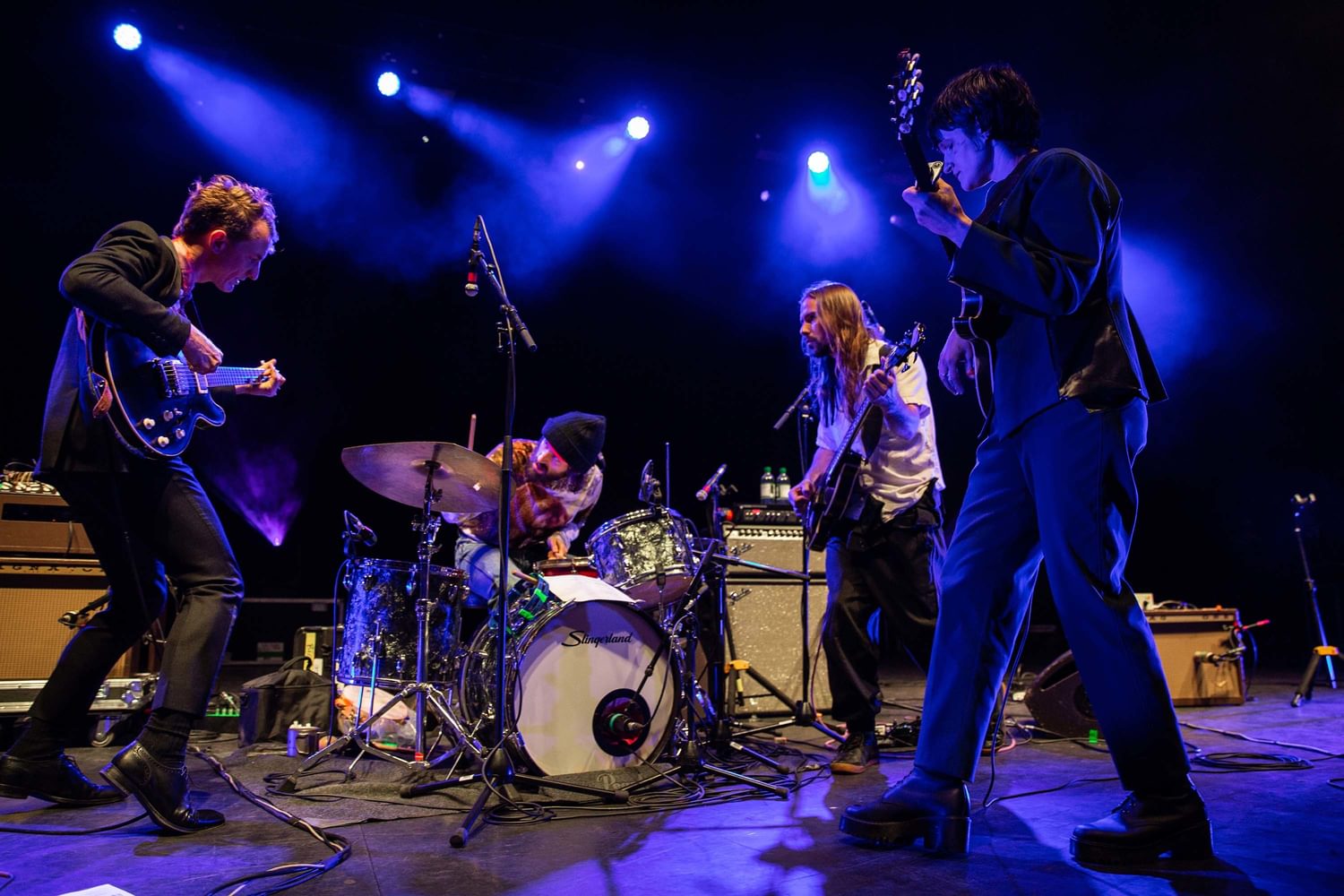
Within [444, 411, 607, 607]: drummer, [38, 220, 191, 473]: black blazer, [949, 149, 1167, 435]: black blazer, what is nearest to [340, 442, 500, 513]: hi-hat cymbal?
[444, 411, 607, 607]: drummer

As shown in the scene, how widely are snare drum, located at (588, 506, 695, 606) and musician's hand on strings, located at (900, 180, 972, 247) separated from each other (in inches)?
83.9

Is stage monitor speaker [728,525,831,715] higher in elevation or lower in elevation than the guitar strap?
lower

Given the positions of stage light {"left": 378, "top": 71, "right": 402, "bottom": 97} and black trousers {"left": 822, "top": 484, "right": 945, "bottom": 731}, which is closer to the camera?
black trousers {"left": 822, "top": 484, "right": 945, "bottom": 731}

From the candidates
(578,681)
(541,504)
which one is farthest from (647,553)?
(541,504)

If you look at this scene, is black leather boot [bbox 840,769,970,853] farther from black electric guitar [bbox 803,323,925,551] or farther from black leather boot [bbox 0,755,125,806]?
black leather boot [bbox 0,755,125,806]

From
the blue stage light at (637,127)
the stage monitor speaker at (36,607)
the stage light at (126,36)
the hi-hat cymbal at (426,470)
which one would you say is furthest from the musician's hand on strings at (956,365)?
the stage light at (126,36)

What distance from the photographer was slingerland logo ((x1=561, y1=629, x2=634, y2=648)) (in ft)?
12.7

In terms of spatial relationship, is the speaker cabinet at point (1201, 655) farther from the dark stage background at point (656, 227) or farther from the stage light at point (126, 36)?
the stage light at point (126, 36)

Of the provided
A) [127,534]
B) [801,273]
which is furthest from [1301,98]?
[127,534]

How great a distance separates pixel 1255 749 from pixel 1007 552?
266cm

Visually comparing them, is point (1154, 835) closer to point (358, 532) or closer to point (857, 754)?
point (857, 754)

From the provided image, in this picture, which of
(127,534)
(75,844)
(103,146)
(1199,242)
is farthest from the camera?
(1199,242)

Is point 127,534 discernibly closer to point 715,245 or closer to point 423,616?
point 423,616

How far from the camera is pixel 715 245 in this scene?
9875 millimetres
